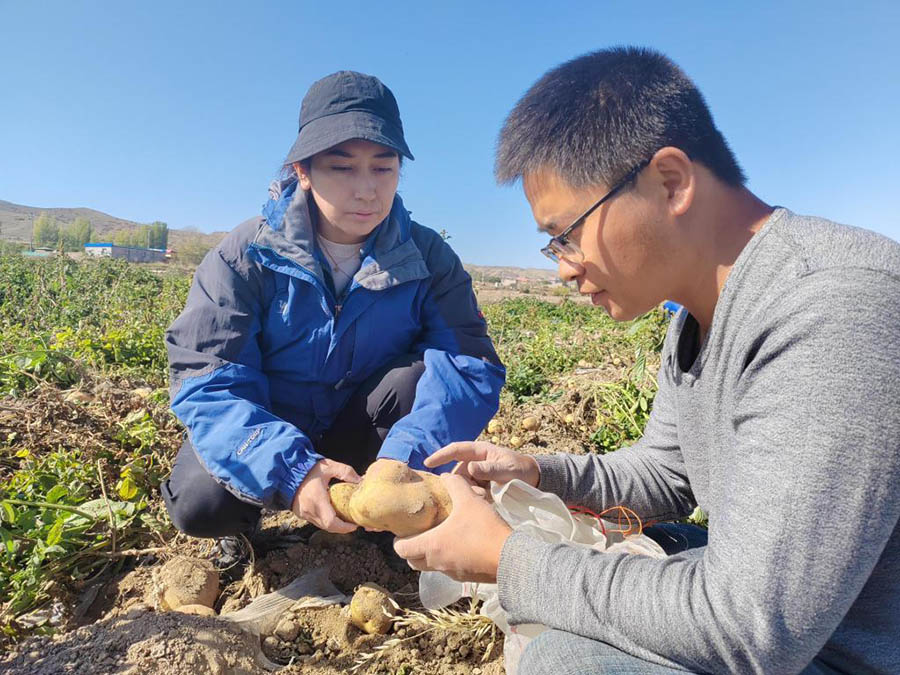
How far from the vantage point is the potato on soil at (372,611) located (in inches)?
69.0

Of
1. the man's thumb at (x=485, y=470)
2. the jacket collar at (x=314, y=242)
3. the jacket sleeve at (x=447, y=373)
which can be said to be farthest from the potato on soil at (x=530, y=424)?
the man's thumb at (x=485, y=470)

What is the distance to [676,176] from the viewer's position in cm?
107

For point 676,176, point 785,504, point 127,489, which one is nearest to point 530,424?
point 127,489

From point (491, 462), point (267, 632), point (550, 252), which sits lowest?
point (267, 632)

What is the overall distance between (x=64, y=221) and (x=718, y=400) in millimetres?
93585

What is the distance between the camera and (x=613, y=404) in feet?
10.6

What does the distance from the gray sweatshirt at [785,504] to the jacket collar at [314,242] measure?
1.10 m

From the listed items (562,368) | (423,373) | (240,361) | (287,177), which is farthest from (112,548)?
(562,368)

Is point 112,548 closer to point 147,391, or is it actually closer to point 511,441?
point 147,391

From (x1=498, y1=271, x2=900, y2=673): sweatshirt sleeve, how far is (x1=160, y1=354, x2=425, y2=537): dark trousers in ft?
4.07

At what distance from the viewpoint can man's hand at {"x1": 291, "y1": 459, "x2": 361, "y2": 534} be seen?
1626 millimetres

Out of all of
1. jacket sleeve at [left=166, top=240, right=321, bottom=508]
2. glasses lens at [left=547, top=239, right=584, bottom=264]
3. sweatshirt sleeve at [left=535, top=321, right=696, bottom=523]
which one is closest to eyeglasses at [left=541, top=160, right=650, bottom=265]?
glasses lens at [left=547, top=239, right=584, bottom=264]

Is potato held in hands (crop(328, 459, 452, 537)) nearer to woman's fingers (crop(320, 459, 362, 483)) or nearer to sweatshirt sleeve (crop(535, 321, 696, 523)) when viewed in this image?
woman's fingers (crop(320, 459, 362, 483))

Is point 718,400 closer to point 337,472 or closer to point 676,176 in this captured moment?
point 676,176
